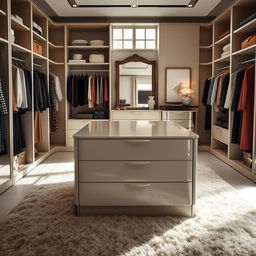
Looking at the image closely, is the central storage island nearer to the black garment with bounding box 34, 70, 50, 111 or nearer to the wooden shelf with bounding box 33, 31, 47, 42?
the black garment with bounding box 34, 70, 50, 111

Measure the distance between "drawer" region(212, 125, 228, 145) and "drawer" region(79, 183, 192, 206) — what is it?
3020mm

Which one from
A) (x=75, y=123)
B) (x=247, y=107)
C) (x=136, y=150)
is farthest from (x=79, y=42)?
(x=136, y=150)

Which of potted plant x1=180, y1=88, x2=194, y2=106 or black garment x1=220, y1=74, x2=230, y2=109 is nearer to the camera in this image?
black garment x1=220, y1=74, x2=230, y2=109

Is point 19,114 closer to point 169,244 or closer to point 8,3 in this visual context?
point 8,3

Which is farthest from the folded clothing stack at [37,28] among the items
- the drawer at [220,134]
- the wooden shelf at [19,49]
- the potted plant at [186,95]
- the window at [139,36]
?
the drawer at [220,134]

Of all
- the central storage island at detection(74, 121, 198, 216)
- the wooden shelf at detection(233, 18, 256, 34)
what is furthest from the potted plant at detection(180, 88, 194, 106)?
the central storage island at detection(74, 121, 198, 216)

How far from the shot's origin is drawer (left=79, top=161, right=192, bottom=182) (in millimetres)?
2738

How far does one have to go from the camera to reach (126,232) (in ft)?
8.17

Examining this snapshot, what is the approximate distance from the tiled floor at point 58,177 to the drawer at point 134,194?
769 mm

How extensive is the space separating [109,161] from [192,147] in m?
0.68

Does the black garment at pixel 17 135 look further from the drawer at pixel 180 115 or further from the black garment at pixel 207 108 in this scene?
the black garment at pixel 207 108

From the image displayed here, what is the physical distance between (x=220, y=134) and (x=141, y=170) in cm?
347

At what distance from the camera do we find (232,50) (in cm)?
515

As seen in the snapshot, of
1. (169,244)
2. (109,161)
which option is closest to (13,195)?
(109,161)
